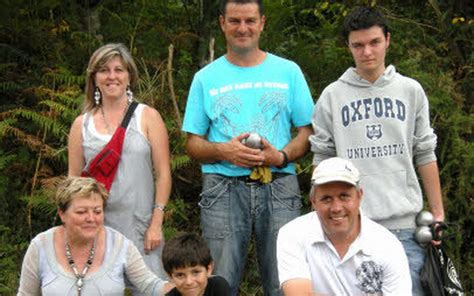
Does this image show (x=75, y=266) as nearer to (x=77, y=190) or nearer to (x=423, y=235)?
(x=77, y=190)

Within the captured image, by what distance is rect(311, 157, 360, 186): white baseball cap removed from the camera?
4.25m

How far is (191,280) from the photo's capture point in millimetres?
4840

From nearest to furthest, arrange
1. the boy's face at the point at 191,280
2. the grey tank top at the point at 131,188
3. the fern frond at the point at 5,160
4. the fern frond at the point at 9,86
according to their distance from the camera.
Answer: the boy's face at the point at 191,280 < the grey tank top at the point at 131,188 < the fern frond at the point at 5,160 < the fern frond at the point at 9,86

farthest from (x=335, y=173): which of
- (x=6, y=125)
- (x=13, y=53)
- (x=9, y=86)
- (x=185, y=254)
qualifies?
(x=13, y=53)

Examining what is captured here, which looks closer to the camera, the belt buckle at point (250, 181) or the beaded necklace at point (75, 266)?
the beaded necklace at point (75, 266)

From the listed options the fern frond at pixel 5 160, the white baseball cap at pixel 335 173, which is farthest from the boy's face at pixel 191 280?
the fern frond at pixel 5 160

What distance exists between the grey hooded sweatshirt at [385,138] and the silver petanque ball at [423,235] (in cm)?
9

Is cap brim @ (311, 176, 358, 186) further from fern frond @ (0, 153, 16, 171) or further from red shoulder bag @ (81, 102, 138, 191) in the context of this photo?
fern frond @ (0, 153, 16, 171)

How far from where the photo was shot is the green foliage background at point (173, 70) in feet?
24.9

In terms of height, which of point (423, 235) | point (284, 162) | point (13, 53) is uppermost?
point (13, 53)

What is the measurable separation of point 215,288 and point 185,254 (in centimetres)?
26

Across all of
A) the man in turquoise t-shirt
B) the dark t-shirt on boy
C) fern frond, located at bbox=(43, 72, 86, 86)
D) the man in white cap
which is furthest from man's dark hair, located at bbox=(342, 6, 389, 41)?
fern frond, located at bbox=(43, 72, 86, 86)

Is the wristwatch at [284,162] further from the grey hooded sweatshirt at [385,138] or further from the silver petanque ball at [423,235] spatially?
the silver petanque ball at [423,235]

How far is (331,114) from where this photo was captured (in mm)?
5172
